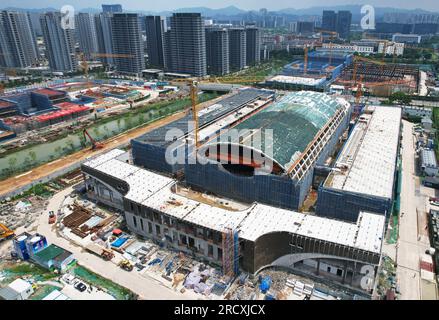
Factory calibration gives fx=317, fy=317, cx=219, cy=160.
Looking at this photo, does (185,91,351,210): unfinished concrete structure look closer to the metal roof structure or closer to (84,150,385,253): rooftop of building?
(84,150,385,253): rooftop of building

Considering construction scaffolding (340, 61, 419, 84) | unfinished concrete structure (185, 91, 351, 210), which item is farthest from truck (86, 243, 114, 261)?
construction scaffolding (340, 61, 419, 84)

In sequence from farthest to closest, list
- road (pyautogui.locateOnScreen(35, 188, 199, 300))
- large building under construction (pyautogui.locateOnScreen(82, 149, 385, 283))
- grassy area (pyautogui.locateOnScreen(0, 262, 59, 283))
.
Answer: grassy area (pyautogui.locateOnScreen(0, 262, 59, 283)), large building under construction (pyautogui.locateOnScreen(82, 149, 385, 283)), road (pyautogui.locateOnScreen(35, 188, 199, 300))

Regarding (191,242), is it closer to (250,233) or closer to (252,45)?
(250,233)

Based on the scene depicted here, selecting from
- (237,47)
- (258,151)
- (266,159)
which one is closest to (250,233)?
(266,159)

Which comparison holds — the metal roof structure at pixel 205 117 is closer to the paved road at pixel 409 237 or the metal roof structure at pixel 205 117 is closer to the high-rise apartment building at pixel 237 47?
the paved road at pixel 409 237

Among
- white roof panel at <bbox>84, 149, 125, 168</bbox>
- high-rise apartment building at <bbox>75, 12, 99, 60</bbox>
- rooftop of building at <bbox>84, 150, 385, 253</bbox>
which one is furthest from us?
high-rise apartment building at <bbox>75, 12, 99, 60</bbox>
